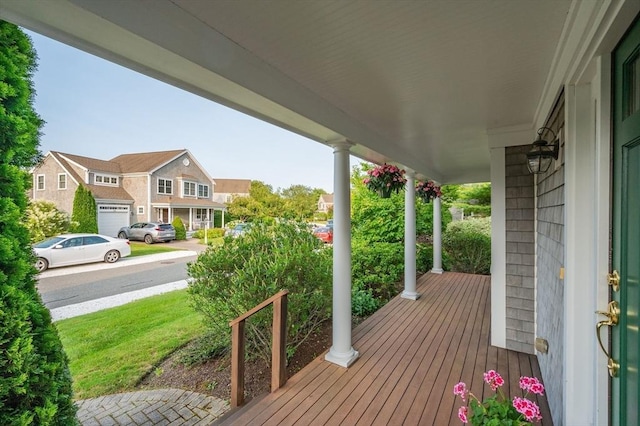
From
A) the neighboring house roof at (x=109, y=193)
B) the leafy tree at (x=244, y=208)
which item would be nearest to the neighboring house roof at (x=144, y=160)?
the neighboring house roof at (x=109, y=193)

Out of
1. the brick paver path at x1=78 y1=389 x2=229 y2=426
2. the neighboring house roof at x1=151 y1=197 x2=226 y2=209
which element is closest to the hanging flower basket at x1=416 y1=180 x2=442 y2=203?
the brick paver path at x1=78 y1=389 x2=229 y2=426

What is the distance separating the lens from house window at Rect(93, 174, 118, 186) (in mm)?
14875

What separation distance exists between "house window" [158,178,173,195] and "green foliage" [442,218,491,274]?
54.3 feet

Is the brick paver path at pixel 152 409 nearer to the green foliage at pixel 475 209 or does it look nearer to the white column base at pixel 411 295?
the white column base at pixel 411 295

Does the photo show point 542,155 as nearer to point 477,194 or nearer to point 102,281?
point 102,281

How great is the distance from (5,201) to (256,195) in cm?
1817

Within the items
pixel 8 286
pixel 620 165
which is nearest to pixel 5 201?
pixel 8 286

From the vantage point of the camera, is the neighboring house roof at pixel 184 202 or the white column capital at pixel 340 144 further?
the neighboring house roof at pixel 184 202

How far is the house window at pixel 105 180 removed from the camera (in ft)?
48.8

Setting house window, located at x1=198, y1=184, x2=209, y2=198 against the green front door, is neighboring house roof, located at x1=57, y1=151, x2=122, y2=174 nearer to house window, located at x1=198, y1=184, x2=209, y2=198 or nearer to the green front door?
house window, located at x1=198, y1=184, x2=209, y2=198

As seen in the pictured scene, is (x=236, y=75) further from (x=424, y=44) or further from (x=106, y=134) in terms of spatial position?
(x=106, y=134)

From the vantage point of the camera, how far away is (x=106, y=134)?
1519 cm


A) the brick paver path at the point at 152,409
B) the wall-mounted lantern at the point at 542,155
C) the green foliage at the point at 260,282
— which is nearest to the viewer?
the wall-mounted lantern at the point at 542,155

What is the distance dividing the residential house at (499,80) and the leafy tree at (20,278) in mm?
575
